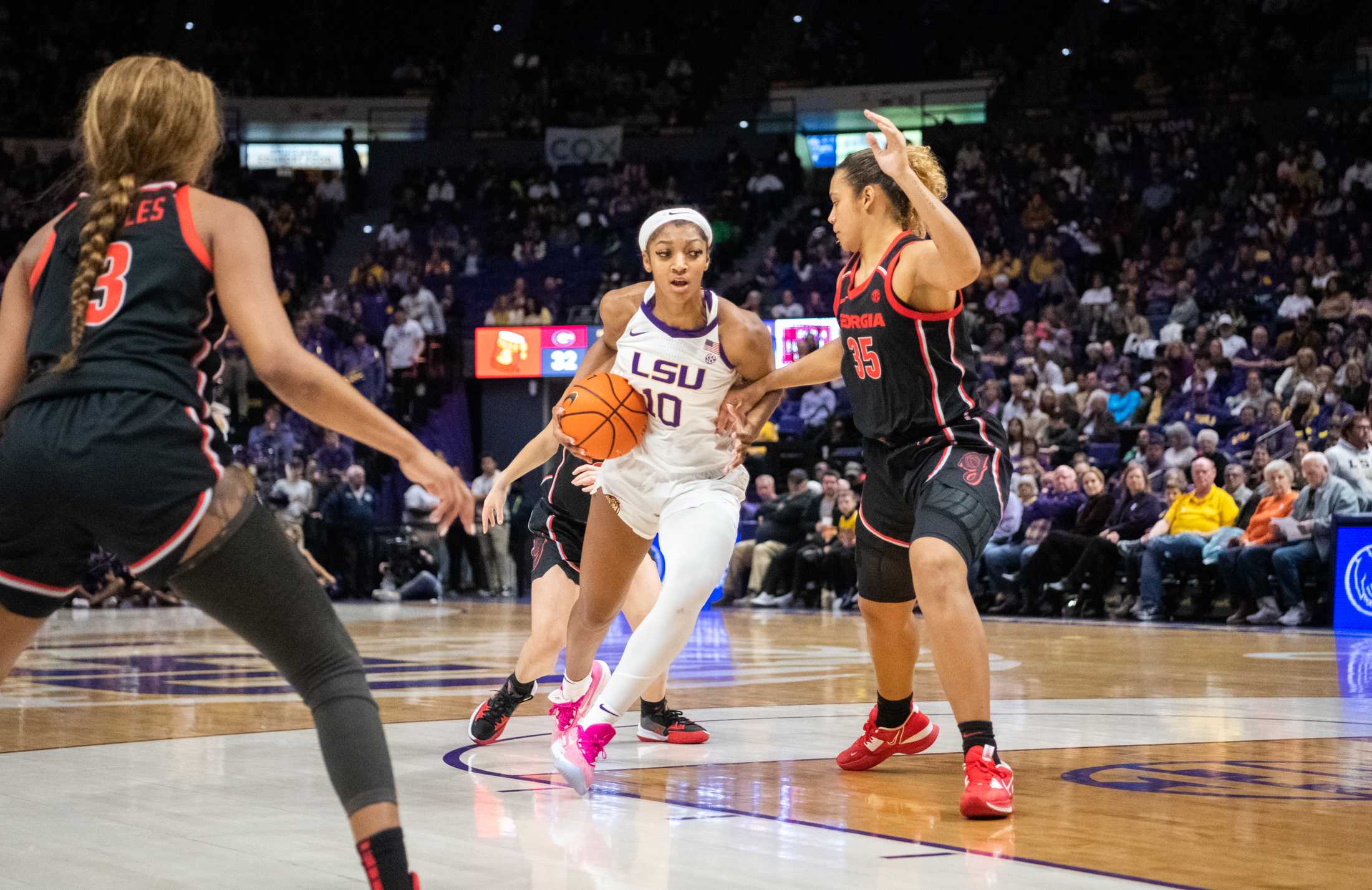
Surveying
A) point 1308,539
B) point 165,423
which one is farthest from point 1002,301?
point 165,423

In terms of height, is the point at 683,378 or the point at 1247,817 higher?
the point at 683,378

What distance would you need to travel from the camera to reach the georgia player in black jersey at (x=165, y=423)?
2568 millimetres

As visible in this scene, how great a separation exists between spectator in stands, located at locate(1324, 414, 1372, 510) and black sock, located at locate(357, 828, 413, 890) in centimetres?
1087

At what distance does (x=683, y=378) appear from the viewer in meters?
4.88

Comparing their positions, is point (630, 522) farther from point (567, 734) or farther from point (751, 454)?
point (751, 454)

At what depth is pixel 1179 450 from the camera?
45.7 feet

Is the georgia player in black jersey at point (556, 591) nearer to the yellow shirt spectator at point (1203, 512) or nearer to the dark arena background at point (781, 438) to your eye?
the dark arena background at point (781, 438)

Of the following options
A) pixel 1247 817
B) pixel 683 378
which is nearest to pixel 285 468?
pixel 683 378

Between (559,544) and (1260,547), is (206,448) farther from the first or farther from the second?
(1260,547)

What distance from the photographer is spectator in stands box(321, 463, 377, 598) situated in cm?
1761

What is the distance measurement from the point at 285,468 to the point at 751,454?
6.15m

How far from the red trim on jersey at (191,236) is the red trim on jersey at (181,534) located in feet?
1.36

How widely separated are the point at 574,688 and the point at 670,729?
0.44m

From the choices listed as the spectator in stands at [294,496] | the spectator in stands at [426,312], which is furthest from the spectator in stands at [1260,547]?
the spectator in stands at [426,312]
